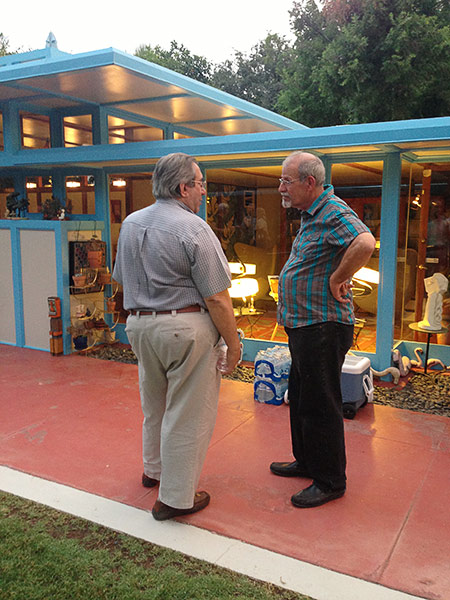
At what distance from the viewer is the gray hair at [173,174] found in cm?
270

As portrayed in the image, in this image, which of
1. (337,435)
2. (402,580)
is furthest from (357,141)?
(402,580)

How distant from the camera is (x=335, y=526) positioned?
2.89 metres

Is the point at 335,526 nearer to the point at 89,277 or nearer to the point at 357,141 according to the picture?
the point at 357,141

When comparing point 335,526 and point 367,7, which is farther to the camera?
point 367,7

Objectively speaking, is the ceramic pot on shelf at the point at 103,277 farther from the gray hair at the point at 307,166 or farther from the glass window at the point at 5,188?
the gray hair at the point at 307,166

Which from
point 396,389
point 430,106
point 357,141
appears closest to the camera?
point 357,141

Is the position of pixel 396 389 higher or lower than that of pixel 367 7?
lower

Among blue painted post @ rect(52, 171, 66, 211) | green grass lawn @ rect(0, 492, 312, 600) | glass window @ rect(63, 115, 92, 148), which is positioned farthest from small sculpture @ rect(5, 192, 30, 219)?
green grass lawn @ rect(0, 492, 312, 600)

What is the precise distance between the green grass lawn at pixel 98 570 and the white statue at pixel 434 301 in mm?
3633

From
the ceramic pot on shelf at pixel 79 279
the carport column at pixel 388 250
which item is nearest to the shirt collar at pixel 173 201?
the carport column at pixel 388 250

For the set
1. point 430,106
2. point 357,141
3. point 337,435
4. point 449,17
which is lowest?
point 337,435

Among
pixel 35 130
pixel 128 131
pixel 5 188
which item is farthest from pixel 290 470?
pixel 5 188

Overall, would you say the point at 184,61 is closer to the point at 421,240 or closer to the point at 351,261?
the point at 421,240

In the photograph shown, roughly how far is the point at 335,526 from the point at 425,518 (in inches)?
20.3
